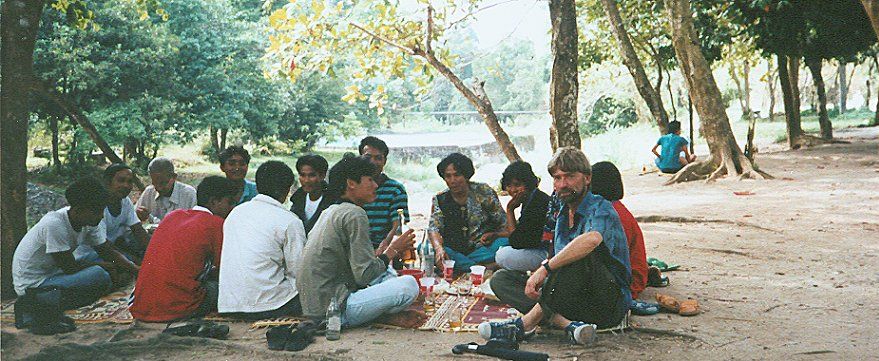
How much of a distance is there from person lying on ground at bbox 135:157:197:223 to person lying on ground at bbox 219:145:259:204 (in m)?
0.43

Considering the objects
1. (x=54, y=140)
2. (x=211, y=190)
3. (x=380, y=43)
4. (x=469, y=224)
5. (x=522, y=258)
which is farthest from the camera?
(x=54, y=140)

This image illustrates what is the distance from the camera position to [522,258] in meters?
5.29

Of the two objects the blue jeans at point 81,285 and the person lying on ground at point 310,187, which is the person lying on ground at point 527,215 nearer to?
the person lying on ground at point 310,187

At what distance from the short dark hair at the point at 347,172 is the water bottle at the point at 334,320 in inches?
26.1

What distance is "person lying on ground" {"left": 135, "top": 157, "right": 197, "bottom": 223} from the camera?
21.0ft

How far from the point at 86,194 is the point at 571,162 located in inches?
124

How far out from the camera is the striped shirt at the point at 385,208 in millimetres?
5957

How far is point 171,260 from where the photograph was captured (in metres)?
4.53

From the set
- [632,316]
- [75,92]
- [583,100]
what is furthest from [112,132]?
[583,100]

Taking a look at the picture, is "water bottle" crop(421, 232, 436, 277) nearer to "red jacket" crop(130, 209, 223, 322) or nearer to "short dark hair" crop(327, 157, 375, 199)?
"short dark hair" crop(327, 157, 375, 199)

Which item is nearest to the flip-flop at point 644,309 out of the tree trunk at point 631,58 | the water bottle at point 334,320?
the water bottle at point 334,320

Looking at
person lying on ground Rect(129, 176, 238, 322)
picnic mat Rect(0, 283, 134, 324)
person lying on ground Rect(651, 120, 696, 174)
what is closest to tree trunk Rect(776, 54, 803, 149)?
person lying on ground Rect(651, 120, 696, 174)

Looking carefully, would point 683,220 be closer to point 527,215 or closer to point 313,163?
point 527,215

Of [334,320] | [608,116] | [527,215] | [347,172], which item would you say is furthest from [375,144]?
[608,116]
